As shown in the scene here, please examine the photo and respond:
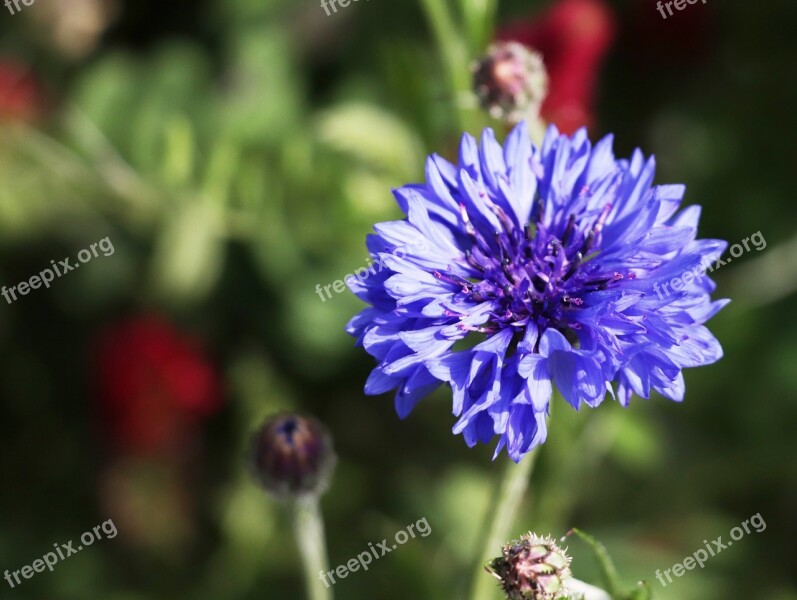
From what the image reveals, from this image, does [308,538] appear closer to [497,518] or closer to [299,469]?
[299,469]

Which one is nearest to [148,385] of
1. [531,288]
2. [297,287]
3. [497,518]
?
[297,287]

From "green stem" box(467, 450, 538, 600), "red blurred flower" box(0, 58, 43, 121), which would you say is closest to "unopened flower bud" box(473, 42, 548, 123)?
"green stem" box(467, 450, 538, 600)

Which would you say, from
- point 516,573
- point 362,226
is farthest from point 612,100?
point 516,573

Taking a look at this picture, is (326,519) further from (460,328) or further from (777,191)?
(777,191)

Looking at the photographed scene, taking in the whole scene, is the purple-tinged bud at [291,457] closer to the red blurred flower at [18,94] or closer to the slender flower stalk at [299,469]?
the slender flower stalk at [299,469]

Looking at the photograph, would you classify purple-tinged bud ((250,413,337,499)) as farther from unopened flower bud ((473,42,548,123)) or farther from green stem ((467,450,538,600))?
unopened flower bud ((473,42,548,123))
